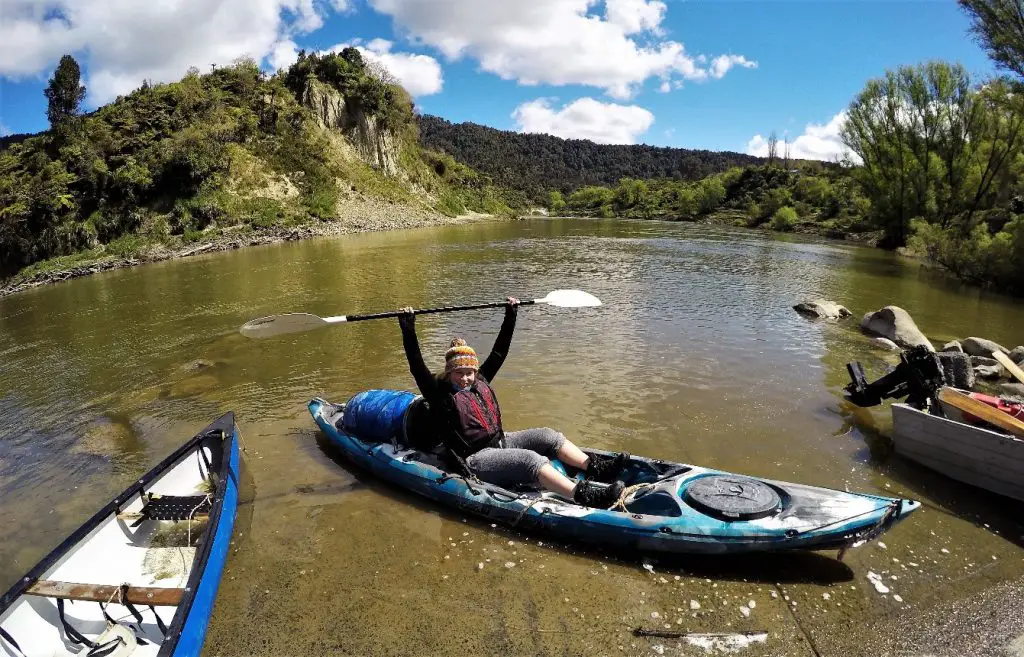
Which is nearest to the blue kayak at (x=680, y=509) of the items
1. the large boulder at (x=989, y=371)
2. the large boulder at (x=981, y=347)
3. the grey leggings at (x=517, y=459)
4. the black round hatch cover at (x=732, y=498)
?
the black round hatch cover at (x=732, y=498)

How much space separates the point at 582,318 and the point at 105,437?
33.7 ft

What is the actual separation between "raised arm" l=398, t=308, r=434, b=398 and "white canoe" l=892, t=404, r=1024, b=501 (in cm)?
577

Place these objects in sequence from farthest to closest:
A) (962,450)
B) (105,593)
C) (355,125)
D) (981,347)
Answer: (355,125), (981,347), (962,450), (105,593)

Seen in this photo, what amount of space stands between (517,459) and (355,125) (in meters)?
57.7

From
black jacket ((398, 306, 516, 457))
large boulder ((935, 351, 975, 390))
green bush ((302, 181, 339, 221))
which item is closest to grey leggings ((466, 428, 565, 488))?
black jacket ((398, 306, 516, 457))

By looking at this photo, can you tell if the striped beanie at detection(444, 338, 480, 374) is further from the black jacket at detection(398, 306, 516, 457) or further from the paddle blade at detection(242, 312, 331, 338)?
the paddle blade at detection(242, 312, 331, 338)

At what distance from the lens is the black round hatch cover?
4.78 m

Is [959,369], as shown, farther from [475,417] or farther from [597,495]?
[475,417]

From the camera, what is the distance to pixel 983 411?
627 centimetres

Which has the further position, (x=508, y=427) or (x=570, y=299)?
(x=508, y=427)

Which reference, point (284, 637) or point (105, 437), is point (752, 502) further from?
point (105, 437)

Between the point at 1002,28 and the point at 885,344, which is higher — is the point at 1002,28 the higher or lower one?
the higher one

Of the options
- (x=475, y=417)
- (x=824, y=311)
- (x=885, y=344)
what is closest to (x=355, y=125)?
(x=824, y=311)

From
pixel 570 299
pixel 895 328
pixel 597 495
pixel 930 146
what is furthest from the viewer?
pixel 930 146
